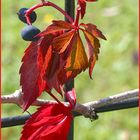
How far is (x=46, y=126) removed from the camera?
0.77 meters

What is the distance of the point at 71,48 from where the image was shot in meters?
0.73

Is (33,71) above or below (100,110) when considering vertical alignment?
above

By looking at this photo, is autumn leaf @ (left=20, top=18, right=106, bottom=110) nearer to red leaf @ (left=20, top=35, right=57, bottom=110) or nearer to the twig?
red leaf @ (left=20, top=35, right=57, bottom=110)

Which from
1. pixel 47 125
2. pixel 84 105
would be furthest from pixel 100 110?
pixel 47 125

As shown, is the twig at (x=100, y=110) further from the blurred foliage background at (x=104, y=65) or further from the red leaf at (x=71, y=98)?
the blurred foliage background at (x=104, y=65)

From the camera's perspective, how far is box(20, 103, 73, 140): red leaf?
30.0 inches

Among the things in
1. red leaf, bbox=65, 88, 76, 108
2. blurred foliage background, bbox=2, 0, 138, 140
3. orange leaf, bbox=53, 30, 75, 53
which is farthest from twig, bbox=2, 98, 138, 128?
blurred foliage background, bbox=2, 0, 138, 140

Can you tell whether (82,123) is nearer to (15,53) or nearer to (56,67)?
(15,53)

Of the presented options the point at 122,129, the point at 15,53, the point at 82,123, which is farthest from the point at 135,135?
the point at 15,53

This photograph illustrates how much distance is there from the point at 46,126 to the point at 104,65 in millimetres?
A: 1899

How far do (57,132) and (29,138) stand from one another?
0.13ft

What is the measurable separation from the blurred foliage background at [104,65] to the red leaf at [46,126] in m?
1.47

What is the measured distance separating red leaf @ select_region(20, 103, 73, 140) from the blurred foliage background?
1.47 meters

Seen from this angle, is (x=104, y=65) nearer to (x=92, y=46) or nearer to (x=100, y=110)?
(x=100, y=110)
